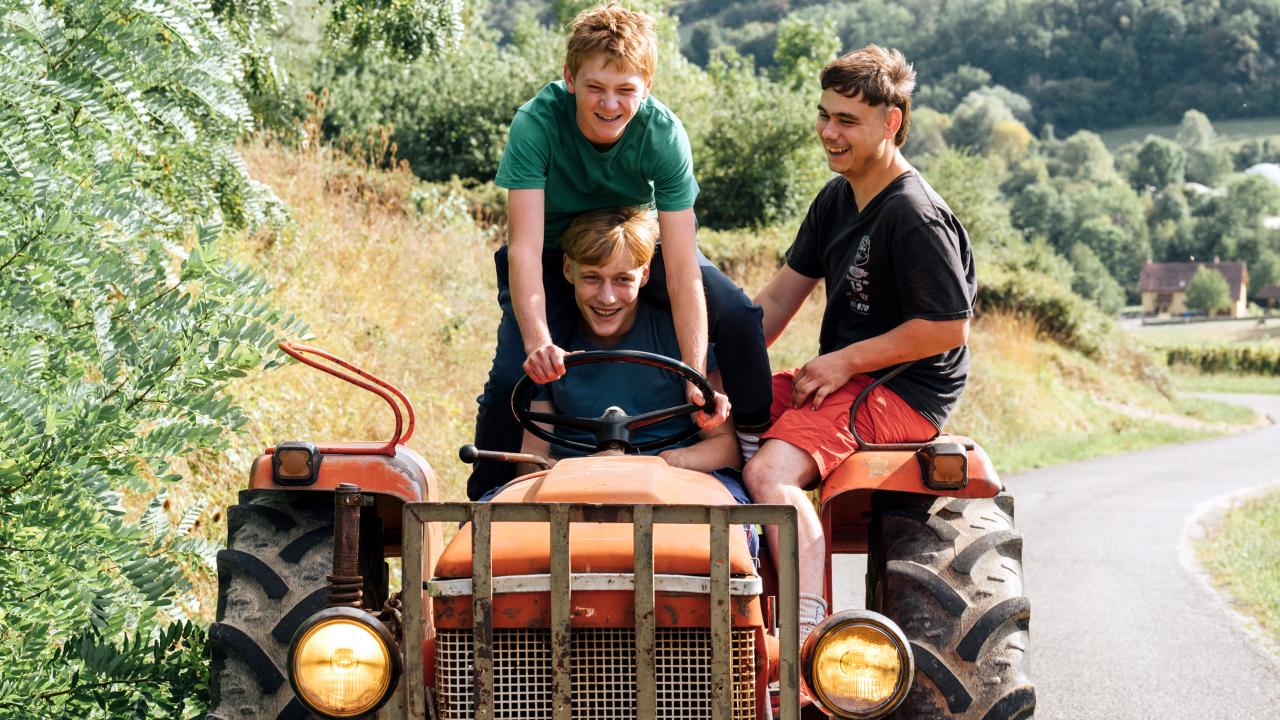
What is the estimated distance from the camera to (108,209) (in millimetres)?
3803

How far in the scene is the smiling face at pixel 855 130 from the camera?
14.0 feet

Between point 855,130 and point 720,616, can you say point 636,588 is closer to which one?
point 720,616

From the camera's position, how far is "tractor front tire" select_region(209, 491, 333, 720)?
3.40 metres

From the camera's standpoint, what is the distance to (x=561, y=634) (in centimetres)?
260

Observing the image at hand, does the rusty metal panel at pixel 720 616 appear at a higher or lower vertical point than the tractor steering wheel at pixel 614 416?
lower

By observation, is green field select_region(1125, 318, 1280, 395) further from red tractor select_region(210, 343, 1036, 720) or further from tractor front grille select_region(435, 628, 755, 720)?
tractor front grille select_region(435, 628, 755, 720)

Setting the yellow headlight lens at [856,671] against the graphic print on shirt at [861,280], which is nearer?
the yellow headlight lens at [856,671]

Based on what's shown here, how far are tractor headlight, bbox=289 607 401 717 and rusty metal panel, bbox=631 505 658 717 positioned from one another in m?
0.50

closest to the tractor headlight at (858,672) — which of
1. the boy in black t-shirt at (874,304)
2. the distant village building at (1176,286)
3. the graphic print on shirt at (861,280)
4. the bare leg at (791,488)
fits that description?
the bare leg at (791,488)

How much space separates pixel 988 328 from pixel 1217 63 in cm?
10692

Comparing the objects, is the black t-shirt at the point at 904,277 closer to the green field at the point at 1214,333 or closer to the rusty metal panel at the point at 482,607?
the rusty metal panel at the point at 482,607

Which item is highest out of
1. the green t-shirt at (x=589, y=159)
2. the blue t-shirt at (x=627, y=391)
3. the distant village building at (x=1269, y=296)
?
the distant village building at (x=1269, y=296)

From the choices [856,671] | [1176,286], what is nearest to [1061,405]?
[856,671]

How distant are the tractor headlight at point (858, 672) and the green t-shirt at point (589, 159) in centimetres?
184
